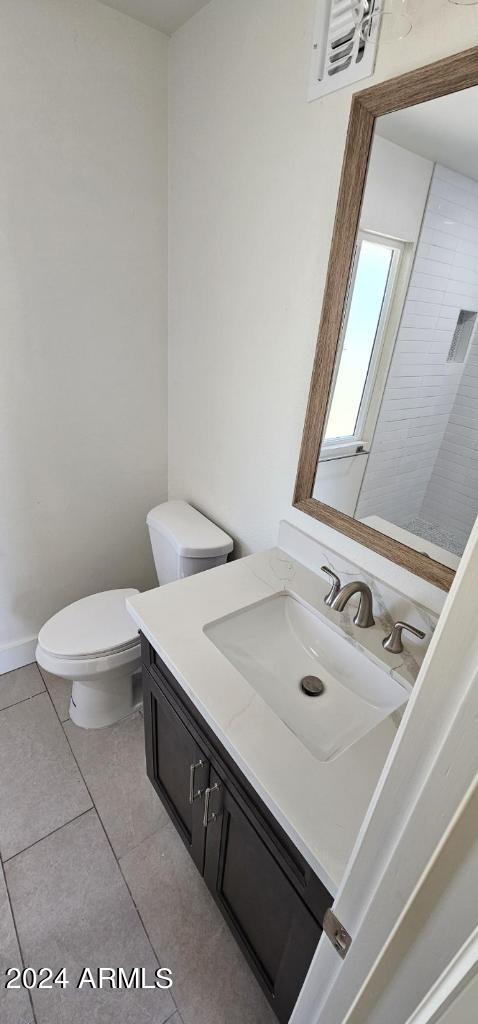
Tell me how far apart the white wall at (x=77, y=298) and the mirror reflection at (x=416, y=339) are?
0.96 meters

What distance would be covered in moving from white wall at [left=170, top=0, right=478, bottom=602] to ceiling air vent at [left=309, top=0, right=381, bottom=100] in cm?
3

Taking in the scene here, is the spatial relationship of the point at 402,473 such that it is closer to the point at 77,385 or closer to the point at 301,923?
the point at 301,923

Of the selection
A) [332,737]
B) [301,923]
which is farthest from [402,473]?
[301,923]

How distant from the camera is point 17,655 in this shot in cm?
193

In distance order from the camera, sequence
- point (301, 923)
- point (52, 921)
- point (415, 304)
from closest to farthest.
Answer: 1. point (301, 923)
2. point (415, 304)
3. point (52, 921)

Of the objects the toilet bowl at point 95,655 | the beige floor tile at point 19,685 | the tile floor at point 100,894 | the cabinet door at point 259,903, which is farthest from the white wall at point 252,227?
the beige floor tile at point 19,685

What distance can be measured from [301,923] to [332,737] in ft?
1.02

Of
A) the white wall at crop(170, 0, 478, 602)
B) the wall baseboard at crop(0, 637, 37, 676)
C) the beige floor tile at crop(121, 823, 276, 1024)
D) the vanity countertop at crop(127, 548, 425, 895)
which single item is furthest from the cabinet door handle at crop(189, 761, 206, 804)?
the wall baseboard at crop(0, 637, 37, 676)

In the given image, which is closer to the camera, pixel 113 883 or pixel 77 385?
pixel 113 883

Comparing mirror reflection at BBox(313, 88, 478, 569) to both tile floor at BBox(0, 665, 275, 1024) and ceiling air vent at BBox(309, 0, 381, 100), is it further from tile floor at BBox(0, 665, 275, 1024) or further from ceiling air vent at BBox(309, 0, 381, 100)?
tile floor at BBox(0, 665, 275, 1024)

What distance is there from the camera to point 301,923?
0.78 metres

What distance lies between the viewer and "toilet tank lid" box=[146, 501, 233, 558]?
1.55 metres

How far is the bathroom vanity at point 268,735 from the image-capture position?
0.76 m

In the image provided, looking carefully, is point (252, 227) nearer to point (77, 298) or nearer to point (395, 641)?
point (77, 298)
